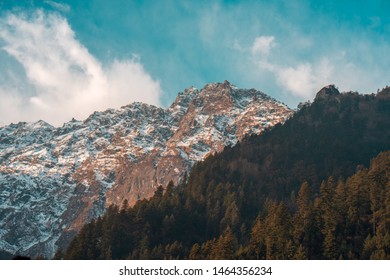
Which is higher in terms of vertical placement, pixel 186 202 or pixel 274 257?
pixel 186 202

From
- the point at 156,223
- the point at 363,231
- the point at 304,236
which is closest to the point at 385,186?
the point at 363,231

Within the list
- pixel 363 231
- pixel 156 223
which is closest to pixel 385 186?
pixel 363 231

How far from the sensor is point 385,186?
416ft

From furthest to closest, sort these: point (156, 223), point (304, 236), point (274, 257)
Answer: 1. point (156, 223)
2. point (304, 236)
3. point (274, 257)

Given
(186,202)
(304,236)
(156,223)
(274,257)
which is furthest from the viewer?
(186,202)

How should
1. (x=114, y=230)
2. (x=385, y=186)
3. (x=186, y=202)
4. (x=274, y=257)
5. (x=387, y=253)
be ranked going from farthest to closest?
(x=186, y=202)
(x=114, y=230)
(x=385, y=186)
(x=274, y=257)
(x=387, y=253)

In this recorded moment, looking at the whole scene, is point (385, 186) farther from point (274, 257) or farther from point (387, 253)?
point (274, 257)
